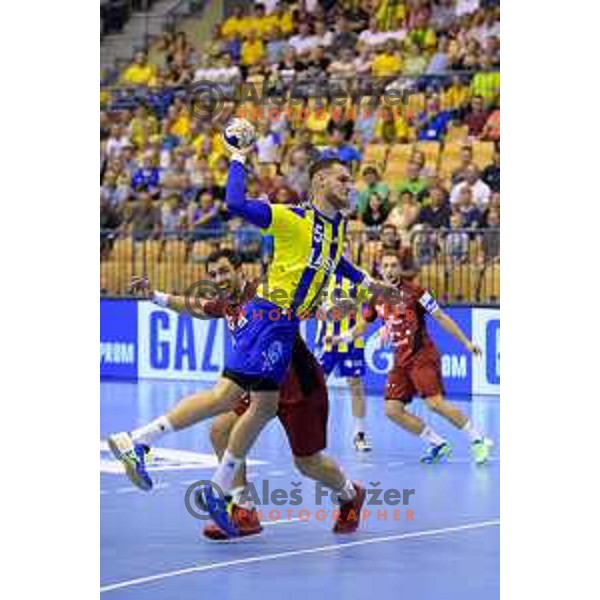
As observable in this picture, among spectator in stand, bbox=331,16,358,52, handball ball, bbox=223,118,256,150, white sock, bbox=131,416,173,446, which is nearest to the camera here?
handball ball, bbox=223,118,256,150

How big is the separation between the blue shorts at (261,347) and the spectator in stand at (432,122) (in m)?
12.0

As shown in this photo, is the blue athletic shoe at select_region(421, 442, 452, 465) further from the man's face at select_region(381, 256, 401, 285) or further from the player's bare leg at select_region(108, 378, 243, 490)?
the player's bare leg at select_region(108, 378, 243, 490)

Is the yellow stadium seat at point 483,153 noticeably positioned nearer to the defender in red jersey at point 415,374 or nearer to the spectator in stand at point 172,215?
the spectator in stand at point 172,215

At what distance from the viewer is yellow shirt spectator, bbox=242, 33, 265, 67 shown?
25.7 metres

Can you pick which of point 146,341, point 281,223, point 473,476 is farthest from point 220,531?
point 146,341

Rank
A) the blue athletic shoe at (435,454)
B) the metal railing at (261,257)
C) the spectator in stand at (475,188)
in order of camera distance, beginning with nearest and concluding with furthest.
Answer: the blue athletic shoe at (435,454) < the metal railing at (261,257) < the spectator in stand at (475,188)

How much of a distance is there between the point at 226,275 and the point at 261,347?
683 mm

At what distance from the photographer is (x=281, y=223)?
9789 mm

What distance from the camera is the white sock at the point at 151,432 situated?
952cm

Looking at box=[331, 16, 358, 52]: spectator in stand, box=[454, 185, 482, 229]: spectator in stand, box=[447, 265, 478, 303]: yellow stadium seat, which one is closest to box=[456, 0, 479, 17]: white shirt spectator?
box=[331, 16, 358, 52]: spectator in stand

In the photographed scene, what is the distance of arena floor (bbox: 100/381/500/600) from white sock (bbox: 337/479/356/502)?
0.24m

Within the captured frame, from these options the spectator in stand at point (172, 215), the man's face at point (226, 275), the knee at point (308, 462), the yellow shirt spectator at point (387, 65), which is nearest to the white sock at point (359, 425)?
the man's face at point (226, 275)
